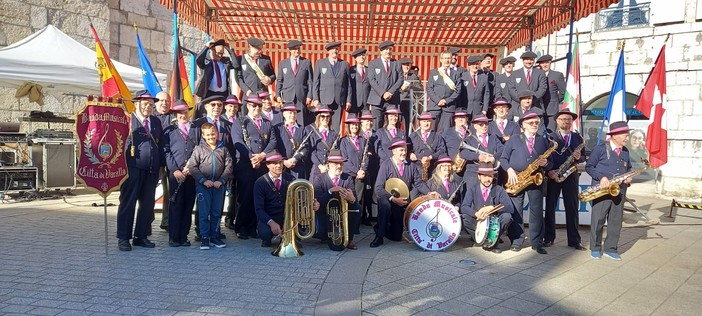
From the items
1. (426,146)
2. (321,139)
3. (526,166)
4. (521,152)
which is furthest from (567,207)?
(321,139)

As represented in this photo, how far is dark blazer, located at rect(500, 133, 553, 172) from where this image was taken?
693 cm

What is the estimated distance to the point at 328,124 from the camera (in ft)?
26.9

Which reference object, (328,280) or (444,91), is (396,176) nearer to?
(328,280)

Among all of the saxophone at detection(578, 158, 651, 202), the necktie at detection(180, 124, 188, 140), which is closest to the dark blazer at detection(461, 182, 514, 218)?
the saxophone at detection(578, 158, 651, 202)

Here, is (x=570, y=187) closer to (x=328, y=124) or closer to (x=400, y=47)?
(x=328, y=124)

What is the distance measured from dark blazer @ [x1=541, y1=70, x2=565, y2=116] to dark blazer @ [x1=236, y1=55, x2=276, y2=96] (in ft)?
17.0

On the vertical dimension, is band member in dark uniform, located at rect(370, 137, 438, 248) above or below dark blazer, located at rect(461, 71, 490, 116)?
below

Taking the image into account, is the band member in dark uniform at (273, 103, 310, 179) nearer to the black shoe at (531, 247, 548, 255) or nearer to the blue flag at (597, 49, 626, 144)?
the black shoe at (531, 247, 548, 255)

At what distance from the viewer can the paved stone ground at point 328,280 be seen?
4.31 metres

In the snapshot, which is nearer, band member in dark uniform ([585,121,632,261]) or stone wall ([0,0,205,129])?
band member in dark uniform ([585,121,632,261])

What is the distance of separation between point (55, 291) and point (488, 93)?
7725mm

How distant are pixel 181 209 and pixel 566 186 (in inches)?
214

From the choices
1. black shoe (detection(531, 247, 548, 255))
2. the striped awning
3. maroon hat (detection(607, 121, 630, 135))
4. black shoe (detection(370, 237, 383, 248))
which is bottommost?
black shoe (detection(531, 247, 548, 255))

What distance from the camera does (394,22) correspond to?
38.8ft
